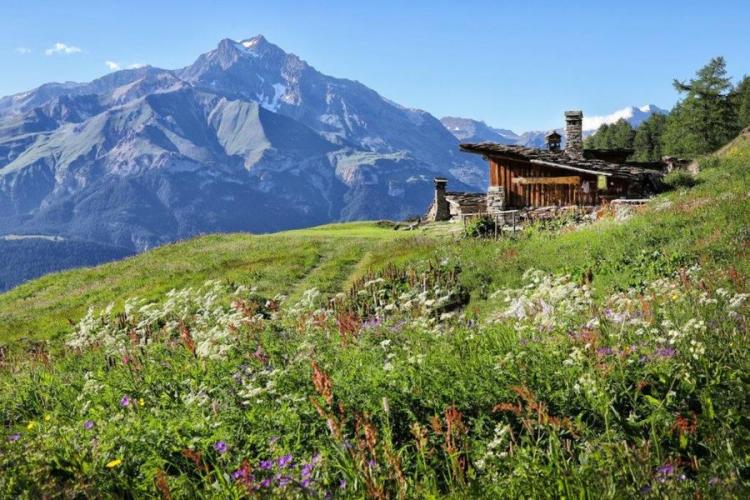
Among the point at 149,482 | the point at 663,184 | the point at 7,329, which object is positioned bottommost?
the point at 7,329

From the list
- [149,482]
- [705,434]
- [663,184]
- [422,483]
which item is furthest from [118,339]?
[663,184]

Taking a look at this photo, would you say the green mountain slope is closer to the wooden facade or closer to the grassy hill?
the grassy hill

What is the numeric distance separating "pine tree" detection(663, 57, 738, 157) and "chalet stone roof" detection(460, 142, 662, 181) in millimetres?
63081

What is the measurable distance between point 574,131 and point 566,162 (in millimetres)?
6596

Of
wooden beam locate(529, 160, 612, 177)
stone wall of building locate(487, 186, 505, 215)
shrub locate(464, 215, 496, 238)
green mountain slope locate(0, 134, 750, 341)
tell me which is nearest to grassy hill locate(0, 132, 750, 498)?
green mountain slope locate(0, 134, 750, 341)

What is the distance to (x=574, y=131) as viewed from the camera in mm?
41938

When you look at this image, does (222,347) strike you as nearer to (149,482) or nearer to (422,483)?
(149,482)

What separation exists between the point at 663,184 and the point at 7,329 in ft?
109

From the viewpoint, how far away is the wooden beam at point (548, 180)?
1441 inches

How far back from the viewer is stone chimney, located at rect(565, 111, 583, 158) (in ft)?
135

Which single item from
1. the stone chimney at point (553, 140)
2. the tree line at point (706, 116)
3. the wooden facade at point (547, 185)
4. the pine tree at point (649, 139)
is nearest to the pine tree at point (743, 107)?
the tree line at point (706, 116)

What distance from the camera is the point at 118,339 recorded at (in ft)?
34.8

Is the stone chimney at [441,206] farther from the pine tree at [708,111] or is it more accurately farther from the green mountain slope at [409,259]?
the pine tree at [708,111]

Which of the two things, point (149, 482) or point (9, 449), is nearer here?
point (149, 482)
